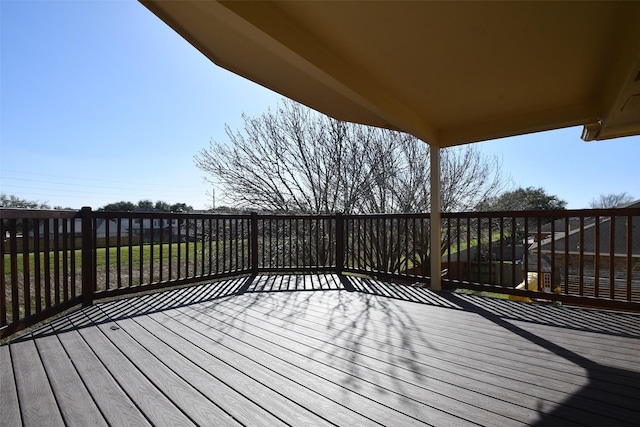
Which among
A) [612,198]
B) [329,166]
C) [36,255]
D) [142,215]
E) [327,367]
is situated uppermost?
[329,166]

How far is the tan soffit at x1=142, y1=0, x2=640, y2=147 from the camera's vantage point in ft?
5.52

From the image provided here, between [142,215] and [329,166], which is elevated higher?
[329,166]

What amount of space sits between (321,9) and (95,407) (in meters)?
2.27

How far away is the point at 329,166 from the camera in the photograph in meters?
8.57

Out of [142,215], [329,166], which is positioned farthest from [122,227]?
[329,166]

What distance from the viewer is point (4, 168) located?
23297mm

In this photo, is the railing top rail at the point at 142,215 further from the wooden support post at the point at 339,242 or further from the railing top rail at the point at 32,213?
the wooden support post at the point at 339,242

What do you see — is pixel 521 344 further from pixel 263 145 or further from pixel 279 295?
pixel 263 145

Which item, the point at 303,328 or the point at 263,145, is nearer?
the point at 303,328

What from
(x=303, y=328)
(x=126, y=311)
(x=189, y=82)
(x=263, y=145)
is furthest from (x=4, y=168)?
(x=303, y=328)

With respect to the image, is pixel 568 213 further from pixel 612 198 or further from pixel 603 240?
pixel 612 198

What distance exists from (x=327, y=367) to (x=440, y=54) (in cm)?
216

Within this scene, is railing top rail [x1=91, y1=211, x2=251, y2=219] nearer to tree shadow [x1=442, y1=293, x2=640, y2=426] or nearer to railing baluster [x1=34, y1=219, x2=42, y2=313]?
railing baluster [x1=34, y1=219, x2=42, y2=313]

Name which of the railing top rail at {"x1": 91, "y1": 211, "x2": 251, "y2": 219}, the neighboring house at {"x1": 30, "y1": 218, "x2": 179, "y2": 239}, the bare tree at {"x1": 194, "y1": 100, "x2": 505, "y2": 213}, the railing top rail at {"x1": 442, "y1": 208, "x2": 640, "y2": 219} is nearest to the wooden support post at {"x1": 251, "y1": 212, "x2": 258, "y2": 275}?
the railing top rail at {"x1": 91, "y1": 211, "x2": 251, "y2": 219}
